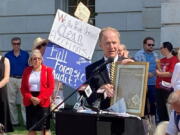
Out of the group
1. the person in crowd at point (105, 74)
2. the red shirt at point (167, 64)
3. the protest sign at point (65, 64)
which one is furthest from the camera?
the red shirt at point (167, 64)

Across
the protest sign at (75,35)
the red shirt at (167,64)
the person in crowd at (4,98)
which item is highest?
the protest sign at (75,35)

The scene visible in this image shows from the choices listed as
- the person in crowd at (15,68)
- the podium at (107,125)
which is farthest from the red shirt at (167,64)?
the podium at (107,125)

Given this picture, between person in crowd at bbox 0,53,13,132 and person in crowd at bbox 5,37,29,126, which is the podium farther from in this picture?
person in crowd at bbox 5,37,29,126

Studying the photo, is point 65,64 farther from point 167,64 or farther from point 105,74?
point 105,74

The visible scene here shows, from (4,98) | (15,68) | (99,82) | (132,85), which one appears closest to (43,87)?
(4,98)

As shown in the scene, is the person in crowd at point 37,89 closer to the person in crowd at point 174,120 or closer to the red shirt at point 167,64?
the red shirt at point 167,64

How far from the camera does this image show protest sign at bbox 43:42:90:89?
9.60 meters

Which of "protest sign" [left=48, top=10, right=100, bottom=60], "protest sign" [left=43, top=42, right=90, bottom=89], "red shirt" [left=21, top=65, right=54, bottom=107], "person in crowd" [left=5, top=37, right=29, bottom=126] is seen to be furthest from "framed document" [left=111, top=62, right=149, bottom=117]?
"person in crowd" [left=5, top=37, right=29, bottom=126]

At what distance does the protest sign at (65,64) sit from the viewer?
9.60 meters

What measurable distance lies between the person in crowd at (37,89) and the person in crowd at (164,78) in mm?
2255

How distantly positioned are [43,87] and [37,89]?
10 cm

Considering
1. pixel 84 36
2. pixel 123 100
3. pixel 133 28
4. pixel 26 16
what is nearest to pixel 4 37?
pixel 26 16

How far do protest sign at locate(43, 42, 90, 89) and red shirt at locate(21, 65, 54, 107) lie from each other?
51 centimetres

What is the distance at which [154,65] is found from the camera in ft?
37.0
